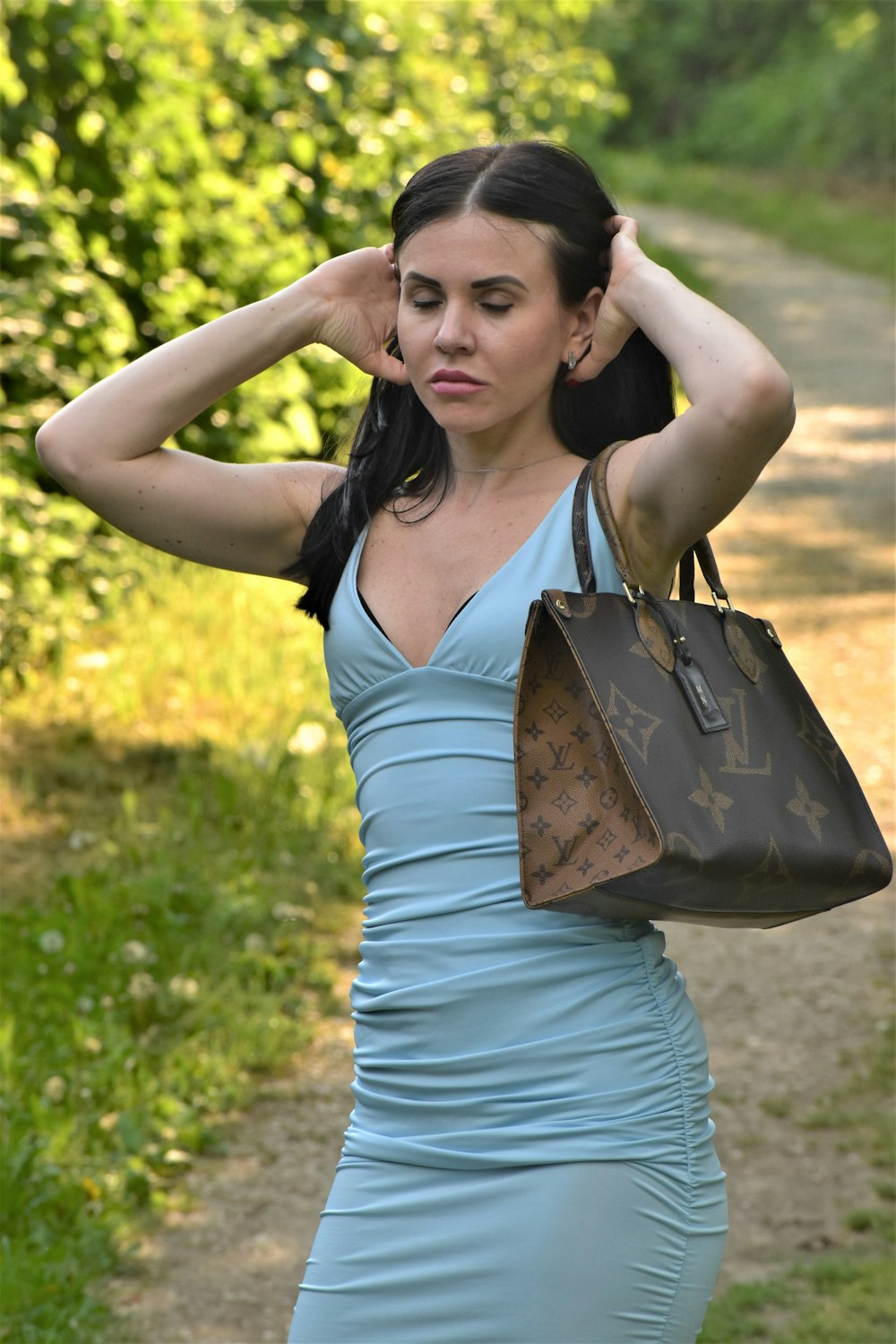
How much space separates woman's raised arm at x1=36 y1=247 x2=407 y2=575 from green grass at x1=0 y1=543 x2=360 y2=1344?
5.59 feet

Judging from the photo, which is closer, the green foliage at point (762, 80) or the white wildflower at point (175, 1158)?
the white wildflower at point (175, 1158)

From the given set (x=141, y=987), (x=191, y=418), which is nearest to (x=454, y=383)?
(x=191, y=418)

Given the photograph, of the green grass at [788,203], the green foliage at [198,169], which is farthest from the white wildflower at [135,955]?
the green grass at [788,203]

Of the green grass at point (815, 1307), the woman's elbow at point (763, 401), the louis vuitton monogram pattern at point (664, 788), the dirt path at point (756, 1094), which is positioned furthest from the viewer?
the dirt path at point (756, 1094)

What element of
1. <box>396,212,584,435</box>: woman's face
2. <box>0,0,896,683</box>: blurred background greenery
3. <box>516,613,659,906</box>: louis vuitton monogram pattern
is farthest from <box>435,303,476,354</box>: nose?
<box>0,0,896,683</box>: blurred background greenery

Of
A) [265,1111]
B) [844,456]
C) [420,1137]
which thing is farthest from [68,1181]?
[844,456]

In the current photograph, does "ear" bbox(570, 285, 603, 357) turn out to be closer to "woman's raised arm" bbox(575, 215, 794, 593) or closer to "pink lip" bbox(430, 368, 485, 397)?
"woman's raised arm" bbox(575, 215, 794, 593)

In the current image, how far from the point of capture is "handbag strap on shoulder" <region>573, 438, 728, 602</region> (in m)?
2.02

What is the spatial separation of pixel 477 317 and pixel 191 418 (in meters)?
0.50

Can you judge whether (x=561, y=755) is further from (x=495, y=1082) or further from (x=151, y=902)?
(x=151, y=902)

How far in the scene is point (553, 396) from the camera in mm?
2266

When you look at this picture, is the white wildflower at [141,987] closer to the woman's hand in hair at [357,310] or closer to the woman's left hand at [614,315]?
the woman's hand in hair at [357,310]

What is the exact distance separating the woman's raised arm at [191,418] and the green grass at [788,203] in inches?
664

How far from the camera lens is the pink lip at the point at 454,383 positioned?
6.96 feet
